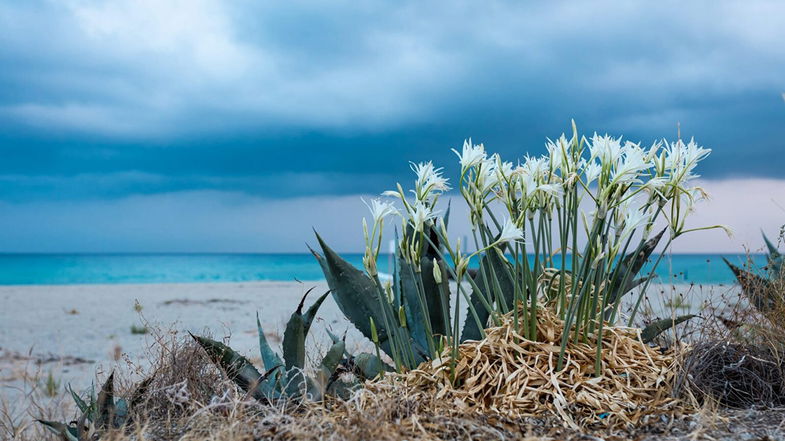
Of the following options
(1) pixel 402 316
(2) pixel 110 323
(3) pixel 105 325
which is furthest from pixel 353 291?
(2) pixel 110 323

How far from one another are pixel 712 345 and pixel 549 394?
87 centimetres

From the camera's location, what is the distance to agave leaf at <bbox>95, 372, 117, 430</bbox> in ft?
9.59

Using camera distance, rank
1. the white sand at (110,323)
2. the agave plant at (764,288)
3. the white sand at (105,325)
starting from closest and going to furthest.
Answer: the agave plant at (764,288) < the white sand at (110,323) < the white sand at (105,325)

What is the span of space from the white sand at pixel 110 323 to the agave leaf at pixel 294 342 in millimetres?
1551

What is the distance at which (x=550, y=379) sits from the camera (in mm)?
2586

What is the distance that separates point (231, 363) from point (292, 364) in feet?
0.91

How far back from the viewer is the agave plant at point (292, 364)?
2885mm

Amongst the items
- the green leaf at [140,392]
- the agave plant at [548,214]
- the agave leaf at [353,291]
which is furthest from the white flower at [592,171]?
the green leaf at [140,392]

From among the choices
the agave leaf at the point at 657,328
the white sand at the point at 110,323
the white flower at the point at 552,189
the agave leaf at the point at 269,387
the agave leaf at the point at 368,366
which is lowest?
the white sand at the point at 110,323

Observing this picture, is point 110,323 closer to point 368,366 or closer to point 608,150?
point 368,366

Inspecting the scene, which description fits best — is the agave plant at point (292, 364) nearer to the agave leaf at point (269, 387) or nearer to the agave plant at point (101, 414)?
the agave leaf at point (269, 387)

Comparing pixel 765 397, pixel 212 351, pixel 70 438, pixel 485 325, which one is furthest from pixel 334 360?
pixel 765 397

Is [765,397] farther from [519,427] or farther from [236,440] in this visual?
[236,440]

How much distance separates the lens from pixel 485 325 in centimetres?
322
